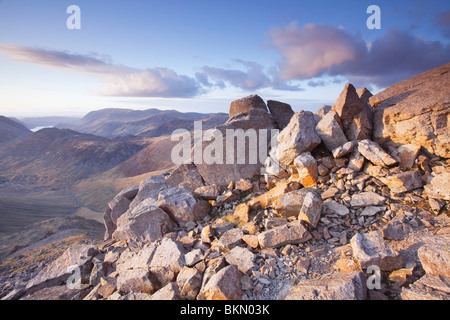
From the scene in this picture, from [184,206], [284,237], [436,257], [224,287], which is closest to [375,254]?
[436,257]

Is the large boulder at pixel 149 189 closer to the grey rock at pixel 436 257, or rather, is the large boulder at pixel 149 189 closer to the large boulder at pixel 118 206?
the large boulder at pixel 118 206

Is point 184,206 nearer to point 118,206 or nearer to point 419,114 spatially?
point 118,206

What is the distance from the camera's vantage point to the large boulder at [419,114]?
6875mm

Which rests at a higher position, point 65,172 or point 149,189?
point 149,189

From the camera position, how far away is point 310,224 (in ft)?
20.2

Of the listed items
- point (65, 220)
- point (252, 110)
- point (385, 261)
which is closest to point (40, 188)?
point (65, 220)

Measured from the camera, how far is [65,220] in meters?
40.3

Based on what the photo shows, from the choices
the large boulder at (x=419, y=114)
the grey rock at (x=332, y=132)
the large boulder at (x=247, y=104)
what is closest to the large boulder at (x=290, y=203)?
the grey rock at (x=332, y=132)

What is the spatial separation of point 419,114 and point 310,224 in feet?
17.3

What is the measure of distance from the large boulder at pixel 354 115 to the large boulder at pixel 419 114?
404 mm

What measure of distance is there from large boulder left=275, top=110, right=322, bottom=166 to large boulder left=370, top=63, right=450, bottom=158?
2.27 meters

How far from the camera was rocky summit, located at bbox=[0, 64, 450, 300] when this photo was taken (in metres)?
4.71
